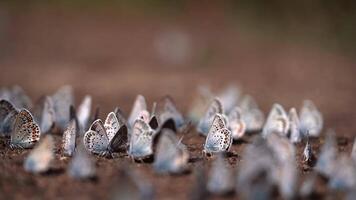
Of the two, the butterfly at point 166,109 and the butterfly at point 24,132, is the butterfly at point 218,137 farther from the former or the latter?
the butterfly at point 24,132

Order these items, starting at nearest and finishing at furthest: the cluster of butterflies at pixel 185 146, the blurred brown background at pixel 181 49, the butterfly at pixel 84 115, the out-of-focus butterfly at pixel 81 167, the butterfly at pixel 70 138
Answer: the cluster of butterflies at pixel 185 146, the out-of-focus butterfly at pixel 81 167, the butterfly at pixel 70 138, the butterfly at pixel 84 115, the blurred brown background at pixel 181 49

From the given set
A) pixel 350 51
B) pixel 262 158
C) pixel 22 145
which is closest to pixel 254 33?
pixel 350 51

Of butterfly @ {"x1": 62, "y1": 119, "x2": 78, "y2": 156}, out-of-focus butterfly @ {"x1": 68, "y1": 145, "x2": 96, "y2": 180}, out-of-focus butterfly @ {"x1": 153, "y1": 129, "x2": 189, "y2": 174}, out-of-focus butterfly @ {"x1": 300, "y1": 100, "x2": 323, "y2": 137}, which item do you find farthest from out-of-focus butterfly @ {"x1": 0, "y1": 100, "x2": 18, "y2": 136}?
out-of-focus butterfly @ {"x1": 300, "y1": 100, "x2": 323, "y2": 137}

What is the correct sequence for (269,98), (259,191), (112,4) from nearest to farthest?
(259,191), (269,98), (112,4)

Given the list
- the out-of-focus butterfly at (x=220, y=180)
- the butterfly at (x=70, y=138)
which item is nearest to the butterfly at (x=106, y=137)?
the butterfly at (x=70, y=138)

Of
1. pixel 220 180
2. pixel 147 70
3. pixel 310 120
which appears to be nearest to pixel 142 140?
pixel 220 180

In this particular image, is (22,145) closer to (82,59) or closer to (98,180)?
(98,180)

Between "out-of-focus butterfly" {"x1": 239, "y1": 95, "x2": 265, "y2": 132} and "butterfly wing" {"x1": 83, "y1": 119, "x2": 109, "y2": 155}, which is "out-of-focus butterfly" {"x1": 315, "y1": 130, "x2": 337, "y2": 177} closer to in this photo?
"butterfly wing" {"x1": 83, "y1": 119, "x2": 109, "y2": 155}
